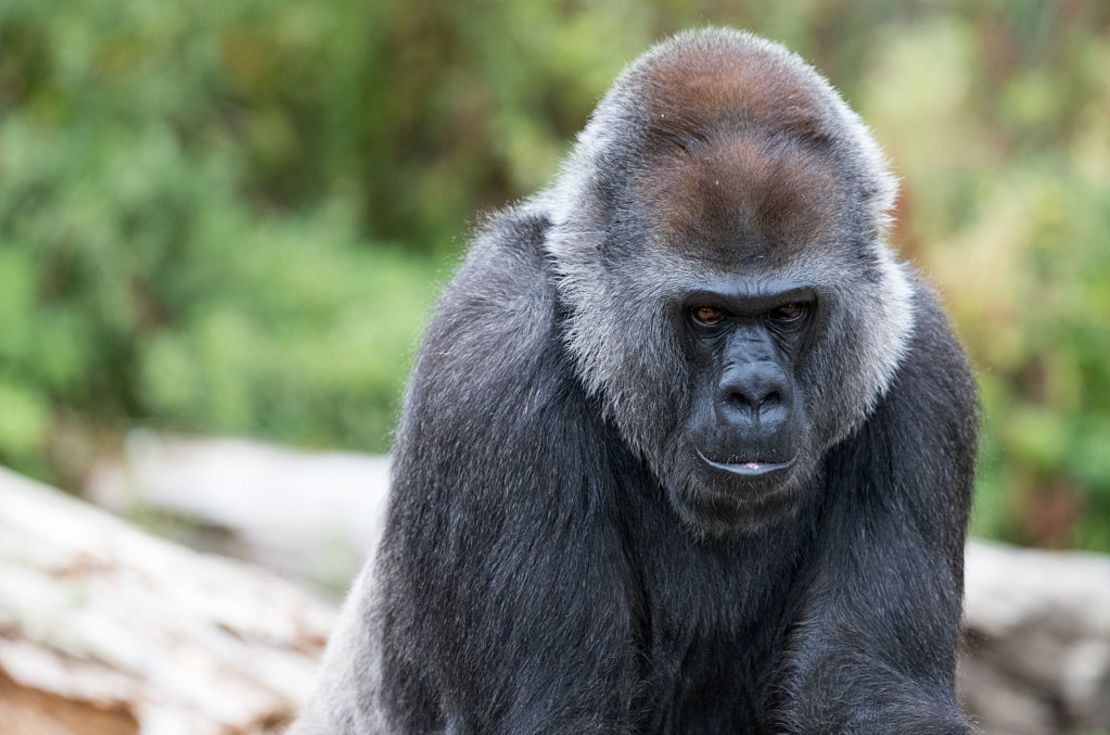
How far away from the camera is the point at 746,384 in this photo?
14.5ft

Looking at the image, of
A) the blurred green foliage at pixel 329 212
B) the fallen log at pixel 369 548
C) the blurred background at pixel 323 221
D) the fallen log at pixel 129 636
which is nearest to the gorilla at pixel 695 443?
the fallen log at pixel 129 636

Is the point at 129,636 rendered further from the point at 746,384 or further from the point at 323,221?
the point at 323,221

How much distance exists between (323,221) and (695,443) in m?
8.30

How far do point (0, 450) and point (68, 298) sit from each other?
4.93 feet

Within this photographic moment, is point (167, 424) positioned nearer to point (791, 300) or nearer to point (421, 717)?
point (421, 717)

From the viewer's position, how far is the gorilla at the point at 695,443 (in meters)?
4.53

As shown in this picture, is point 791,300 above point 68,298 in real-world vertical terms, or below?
below

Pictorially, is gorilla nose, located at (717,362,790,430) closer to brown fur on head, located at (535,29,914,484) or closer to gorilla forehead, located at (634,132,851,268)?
brown fur on head, located at (535,29,914,484)

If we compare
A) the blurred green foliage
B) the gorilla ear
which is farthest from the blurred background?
the gorilla ear

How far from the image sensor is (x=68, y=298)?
1070 cm

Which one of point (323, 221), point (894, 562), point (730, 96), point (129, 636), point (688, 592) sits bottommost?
point (129, 636)

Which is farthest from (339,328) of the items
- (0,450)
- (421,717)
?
(421,717)

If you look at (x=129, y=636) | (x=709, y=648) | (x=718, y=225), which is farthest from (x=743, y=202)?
(x=129, y=636)

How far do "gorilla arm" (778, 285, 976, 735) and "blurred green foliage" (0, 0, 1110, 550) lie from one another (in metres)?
4.26
